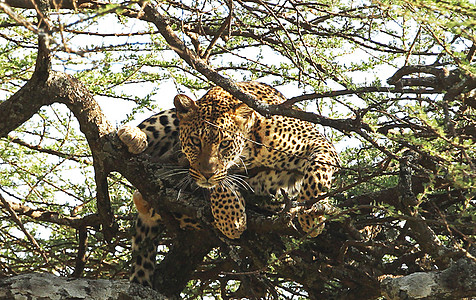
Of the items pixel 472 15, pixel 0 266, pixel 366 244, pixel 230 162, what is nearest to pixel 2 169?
pixel 0 266

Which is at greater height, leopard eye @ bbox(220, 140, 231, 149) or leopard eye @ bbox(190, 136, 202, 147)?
leopard eye @ bbox(190, 136, 202, 147)

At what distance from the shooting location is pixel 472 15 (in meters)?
3.10

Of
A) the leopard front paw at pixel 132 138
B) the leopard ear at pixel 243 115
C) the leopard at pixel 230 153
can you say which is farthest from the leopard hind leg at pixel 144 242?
the leopard ear at pixel 243 115

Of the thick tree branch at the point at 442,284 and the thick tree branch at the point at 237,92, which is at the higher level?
the thick tree branch at the point at 237,92

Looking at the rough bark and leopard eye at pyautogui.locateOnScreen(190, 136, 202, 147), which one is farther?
leopard eye at pyautogui.locateOnScreen(190, 136, 202, 147)

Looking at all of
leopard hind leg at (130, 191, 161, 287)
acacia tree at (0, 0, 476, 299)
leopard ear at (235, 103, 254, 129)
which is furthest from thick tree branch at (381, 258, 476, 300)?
leopard hind leg at (130, 191, 161, 287)

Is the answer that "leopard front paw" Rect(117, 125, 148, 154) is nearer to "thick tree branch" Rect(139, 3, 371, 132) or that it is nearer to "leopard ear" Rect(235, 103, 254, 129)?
"leopard ear" Rect(235, 103, 254, 129)

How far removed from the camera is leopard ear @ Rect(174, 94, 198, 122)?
5.50m

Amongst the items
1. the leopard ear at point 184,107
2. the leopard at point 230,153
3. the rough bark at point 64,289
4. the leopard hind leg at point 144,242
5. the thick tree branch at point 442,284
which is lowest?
A: the thick tree branch at point 442,284

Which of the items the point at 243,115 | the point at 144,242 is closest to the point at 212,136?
the point at 243,115

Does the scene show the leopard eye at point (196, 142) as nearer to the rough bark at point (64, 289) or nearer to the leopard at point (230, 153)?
the leopard at point (230, 153)

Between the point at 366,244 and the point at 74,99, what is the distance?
2.35 m

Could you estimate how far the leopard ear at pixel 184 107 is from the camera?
18.0ft

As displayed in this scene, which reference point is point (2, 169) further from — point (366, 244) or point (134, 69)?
point (366, 244)
